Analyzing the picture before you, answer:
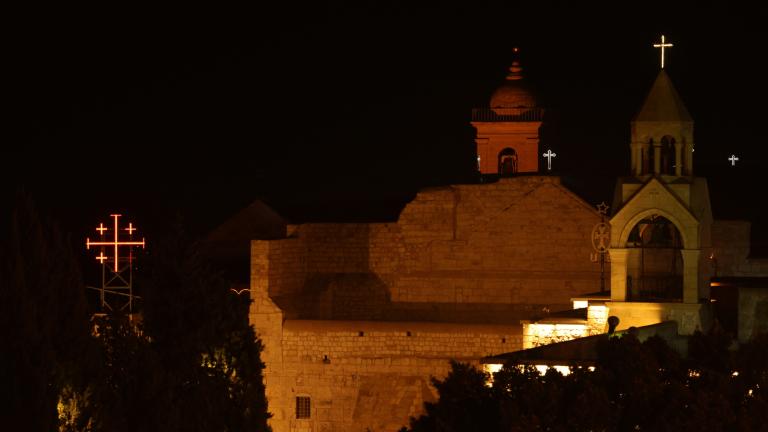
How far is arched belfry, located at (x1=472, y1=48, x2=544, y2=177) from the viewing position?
63.9 m

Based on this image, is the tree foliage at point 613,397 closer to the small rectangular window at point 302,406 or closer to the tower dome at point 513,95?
the small rectangular window at point 302,406

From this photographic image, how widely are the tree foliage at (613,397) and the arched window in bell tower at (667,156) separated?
5337 millimetres

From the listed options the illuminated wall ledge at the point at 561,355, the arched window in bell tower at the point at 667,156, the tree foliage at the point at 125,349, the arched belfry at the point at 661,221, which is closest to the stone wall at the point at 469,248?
the arched belfry at the point at 661,221

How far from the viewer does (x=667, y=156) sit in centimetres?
3853

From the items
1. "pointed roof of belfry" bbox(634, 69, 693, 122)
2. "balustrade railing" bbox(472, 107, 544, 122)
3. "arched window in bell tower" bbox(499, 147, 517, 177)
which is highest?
"balustrade railing" bbox(472, 107, 544, 122)

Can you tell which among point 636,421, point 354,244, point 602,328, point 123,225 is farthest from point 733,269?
point 123,225

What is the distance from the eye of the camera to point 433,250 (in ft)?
160

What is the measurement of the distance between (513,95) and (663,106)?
1018 inches

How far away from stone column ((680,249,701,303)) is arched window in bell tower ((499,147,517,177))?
25593 millimetres

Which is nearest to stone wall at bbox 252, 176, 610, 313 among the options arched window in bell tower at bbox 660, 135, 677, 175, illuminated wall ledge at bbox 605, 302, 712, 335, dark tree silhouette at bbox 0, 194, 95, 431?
arched window in bell tower at bbox 660, 135, 677, 175

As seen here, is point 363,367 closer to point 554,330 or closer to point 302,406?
point 302,406

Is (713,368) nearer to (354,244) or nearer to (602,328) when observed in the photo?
(602,328)

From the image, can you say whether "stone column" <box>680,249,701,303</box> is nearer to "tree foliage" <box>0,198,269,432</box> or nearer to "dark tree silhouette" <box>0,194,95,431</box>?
"tree foliage" <box>0,198,269,432</box>

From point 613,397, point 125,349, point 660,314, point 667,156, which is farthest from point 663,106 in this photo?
point 125,349
